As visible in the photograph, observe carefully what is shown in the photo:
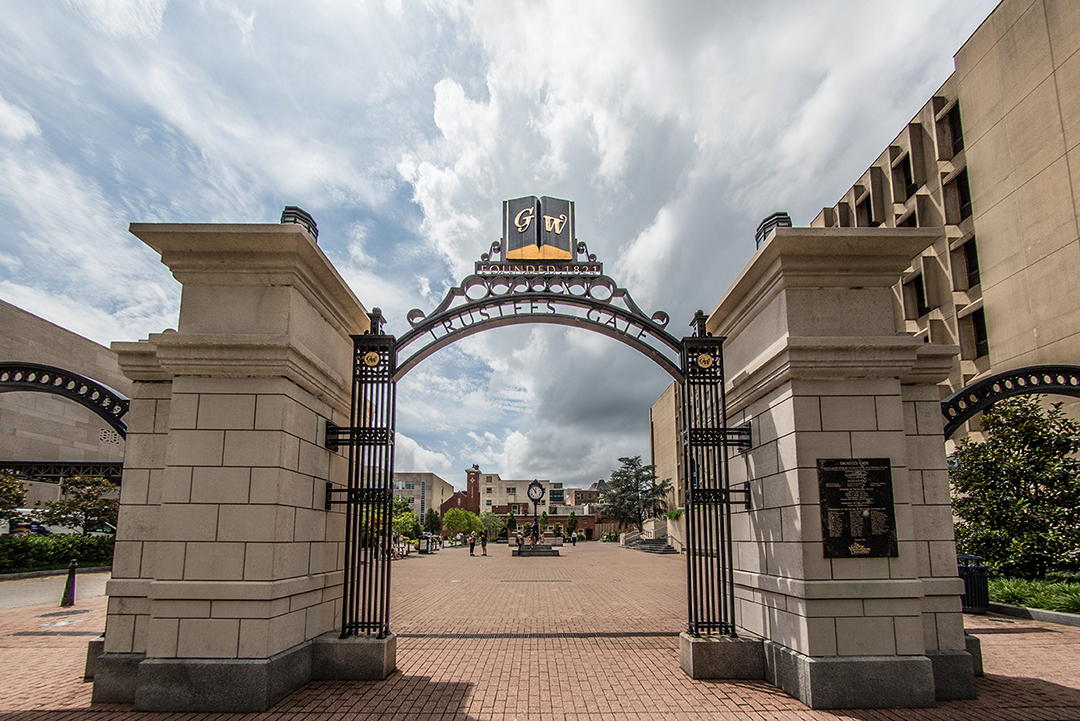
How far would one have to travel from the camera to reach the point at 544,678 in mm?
7559

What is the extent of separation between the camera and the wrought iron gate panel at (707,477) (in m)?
7.90

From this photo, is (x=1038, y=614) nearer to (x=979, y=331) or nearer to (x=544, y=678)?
(x=544, y=678)

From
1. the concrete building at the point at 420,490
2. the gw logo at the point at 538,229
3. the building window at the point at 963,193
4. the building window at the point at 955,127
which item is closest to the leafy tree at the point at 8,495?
the gw logo at the point at 538,229

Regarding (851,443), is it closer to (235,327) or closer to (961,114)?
(235,327)

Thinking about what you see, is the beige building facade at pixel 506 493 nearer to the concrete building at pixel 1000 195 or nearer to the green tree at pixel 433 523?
the green tree at pixel 433 523

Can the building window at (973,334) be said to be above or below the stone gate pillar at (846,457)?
above

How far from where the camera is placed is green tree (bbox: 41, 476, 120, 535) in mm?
25969

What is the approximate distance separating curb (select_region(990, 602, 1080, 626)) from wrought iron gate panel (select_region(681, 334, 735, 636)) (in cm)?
707

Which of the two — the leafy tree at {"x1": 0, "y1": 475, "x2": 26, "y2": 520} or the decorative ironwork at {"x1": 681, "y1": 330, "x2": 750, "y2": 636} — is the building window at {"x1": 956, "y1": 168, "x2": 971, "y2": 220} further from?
the leafy tree at {"x1": 0, "y1": 475, "x2": 26, "y2": 520}

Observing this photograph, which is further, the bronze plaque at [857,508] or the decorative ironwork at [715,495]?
the decorative ironwork at [715,495]

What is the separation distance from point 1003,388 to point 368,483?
974cm

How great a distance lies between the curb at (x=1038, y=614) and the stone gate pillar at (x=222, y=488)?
39.9 feet

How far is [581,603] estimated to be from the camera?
47.9ft

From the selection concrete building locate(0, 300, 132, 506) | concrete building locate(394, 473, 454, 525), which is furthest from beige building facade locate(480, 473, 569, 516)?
concrete building locate(0, 300, 132, 506)
